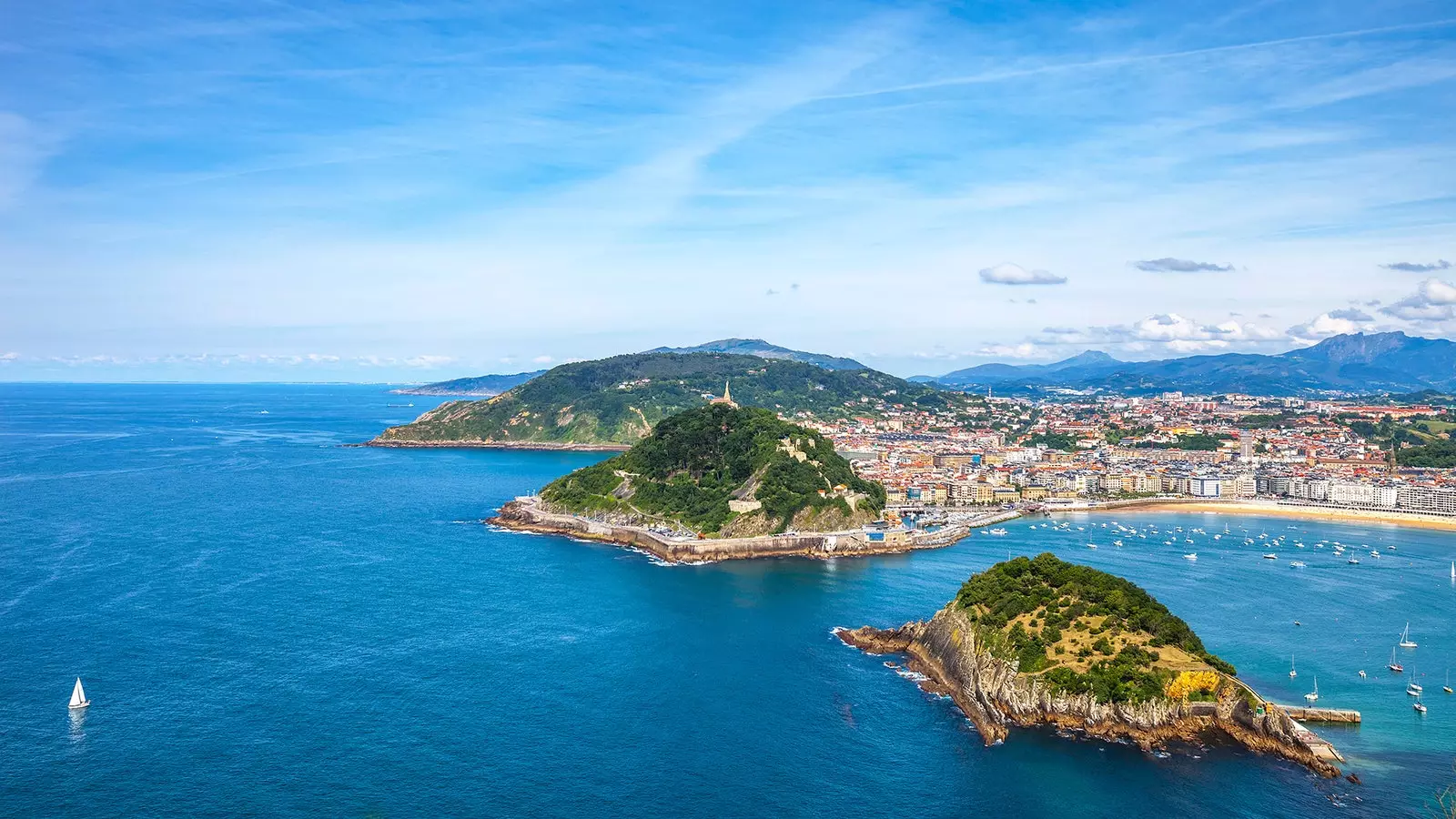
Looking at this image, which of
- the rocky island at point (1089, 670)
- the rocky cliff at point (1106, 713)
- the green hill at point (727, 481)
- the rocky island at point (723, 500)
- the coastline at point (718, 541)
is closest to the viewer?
the rocky cliff at point (1106, 713)

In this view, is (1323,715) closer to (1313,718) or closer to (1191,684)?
(1313,718)

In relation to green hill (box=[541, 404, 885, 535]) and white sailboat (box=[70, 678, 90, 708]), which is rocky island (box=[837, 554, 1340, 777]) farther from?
white sailboat (box=[70, 678, 90, 708])

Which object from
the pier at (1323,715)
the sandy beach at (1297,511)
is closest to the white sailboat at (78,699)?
the pier at (1323,715)

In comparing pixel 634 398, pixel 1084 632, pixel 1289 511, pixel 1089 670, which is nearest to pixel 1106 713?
pixel 1089 670

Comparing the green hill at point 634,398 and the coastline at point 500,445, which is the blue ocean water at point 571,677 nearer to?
the coastline at point 500,445

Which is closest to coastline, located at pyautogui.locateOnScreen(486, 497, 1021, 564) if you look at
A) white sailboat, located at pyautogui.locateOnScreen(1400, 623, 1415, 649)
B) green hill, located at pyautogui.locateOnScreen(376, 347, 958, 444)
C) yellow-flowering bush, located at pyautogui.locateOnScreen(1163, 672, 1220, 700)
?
white sailboat, located at pyautogui.locateOnScreen(1400, 623, 1415, 649)

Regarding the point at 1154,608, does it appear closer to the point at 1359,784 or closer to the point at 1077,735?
the point at 1077,735
